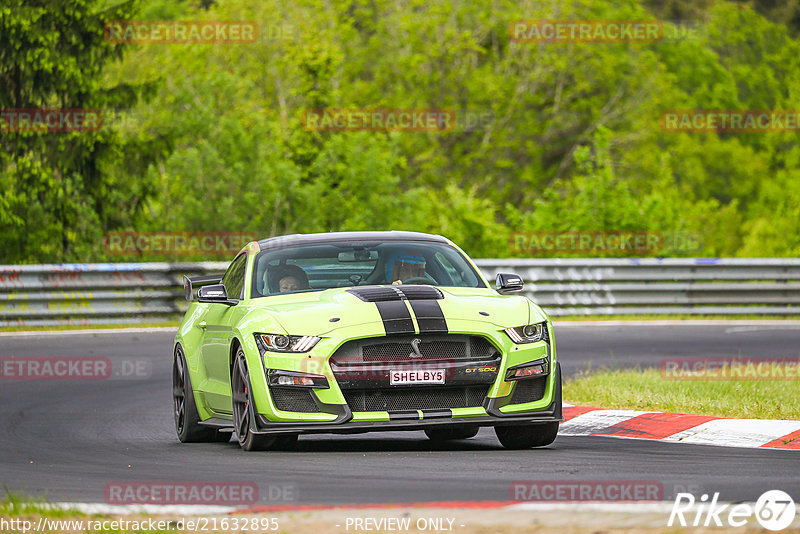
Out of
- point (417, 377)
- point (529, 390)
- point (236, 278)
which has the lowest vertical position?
point (529, 390)

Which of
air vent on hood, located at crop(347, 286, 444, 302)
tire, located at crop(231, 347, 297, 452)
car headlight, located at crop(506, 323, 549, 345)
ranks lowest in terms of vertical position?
tire, located at crop(231, 347, 297, 452)

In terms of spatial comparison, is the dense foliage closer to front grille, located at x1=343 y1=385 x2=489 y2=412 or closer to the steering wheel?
the steering wheel

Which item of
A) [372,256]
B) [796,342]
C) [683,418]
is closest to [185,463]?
[372,256]

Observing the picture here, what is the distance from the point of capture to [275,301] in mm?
9836

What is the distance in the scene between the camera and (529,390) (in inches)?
369

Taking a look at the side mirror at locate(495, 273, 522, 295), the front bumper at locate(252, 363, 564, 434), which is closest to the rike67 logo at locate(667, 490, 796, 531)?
Answer: the front bumper at locate(252, 363, 564, 434)

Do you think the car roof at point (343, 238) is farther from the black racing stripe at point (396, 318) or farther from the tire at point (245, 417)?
the black racing stripe at point (396, 318)

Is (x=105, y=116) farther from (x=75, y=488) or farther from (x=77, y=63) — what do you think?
(x=75, y=488)

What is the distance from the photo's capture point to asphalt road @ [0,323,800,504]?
7.36 metres

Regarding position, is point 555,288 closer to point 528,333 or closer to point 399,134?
point 399,134

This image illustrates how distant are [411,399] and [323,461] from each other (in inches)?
26.9

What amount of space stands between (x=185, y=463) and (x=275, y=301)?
1.33 m

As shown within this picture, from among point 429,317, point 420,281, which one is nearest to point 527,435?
point 429,317

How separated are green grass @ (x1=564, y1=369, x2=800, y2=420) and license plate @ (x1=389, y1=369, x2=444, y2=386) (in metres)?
3.09
